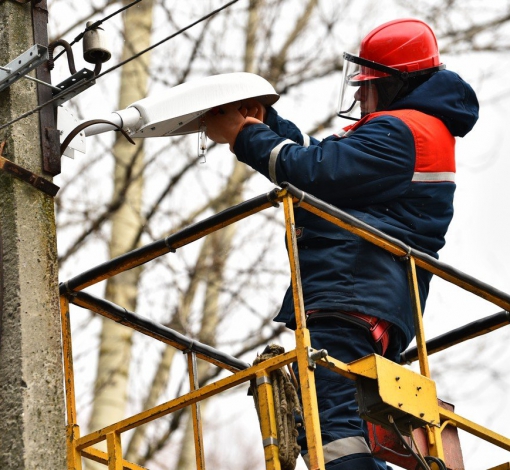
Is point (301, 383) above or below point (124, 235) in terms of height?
below

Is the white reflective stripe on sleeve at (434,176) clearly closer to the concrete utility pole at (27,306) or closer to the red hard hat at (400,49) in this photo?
the red hard hat at (400,49)

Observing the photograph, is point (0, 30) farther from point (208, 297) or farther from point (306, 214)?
point (208, 297)

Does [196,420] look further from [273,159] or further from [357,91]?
[357,91]

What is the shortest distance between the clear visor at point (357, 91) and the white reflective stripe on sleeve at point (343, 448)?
5.00 feet

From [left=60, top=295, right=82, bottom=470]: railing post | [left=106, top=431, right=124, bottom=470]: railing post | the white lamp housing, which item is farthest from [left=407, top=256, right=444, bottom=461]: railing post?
[left=60, top=295, right=82, bottom=470]: railing post

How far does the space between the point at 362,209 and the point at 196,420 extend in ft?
3.73

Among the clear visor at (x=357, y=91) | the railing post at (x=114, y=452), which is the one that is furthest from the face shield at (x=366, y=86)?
the railing post at (x=114, y=452)

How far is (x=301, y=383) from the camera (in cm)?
410

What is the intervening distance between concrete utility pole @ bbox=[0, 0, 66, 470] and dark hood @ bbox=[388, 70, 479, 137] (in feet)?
4.88

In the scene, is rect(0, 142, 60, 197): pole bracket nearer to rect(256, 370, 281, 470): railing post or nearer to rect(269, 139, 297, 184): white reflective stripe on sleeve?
rect(269, 139, 297, 184): white reflective stripe on sleeve

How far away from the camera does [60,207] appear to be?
1170 cm

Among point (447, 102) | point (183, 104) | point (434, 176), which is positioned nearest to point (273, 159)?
point (183, 104)

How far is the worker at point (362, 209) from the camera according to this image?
4.70 meters

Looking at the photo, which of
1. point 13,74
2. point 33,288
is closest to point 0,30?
point 13,74
